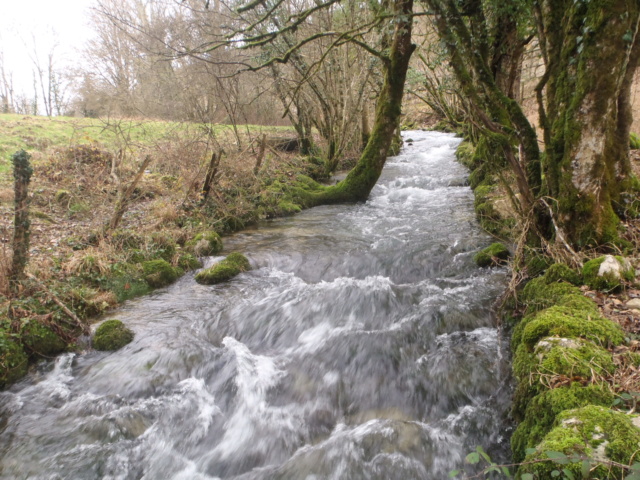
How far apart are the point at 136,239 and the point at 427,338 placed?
6.05 m

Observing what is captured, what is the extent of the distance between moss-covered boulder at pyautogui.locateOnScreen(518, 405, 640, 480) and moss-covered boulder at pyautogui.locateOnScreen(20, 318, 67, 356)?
5629 mm

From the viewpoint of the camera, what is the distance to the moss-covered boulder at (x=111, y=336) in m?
5.31

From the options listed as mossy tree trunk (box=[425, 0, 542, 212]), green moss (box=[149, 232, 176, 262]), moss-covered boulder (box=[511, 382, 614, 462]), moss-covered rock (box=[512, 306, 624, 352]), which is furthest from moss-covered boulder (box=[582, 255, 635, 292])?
green moss (box=[149, 232, 176, 262])

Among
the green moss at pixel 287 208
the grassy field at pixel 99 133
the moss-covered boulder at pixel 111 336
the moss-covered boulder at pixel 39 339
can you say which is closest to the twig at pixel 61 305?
the moss-covered boulder at pixel 111 336

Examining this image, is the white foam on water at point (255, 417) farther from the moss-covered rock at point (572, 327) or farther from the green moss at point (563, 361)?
the moss-covered rock at point (572, 327)

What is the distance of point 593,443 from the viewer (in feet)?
6.68

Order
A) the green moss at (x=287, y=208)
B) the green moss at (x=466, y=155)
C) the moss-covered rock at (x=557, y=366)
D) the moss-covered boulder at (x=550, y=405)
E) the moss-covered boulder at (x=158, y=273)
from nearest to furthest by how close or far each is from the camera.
A: the moss-covered boulder at (x=550, y=405) < the moss-covered rock at (x=557, y=366) < the moss-covered boulder at (x=158, y=273) < the green moss at (x=287, y=208) < the green moss at (x=466, y=155)

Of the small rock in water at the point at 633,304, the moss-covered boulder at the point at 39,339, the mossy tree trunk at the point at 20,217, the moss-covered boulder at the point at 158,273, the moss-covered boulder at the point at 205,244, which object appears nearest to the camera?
the small rock in water at the point at 633,304

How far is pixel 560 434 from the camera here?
85.4 inches

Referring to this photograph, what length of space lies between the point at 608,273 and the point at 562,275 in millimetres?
422

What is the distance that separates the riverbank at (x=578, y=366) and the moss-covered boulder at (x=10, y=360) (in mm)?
5529

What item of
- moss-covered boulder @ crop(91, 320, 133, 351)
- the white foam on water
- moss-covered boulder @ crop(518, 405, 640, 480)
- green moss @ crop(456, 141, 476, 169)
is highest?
green moss @ crop(456, 141, 476, 169)

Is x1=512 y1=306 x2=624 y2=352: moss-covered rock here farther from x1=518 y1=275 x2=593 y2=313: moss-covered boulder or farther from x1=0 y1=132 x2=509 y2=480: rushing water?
x1=0 y1=132 x2=509 y2=480: rushing water

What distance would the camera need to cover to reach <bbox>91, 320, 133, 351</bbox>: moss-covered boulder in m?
5.31
